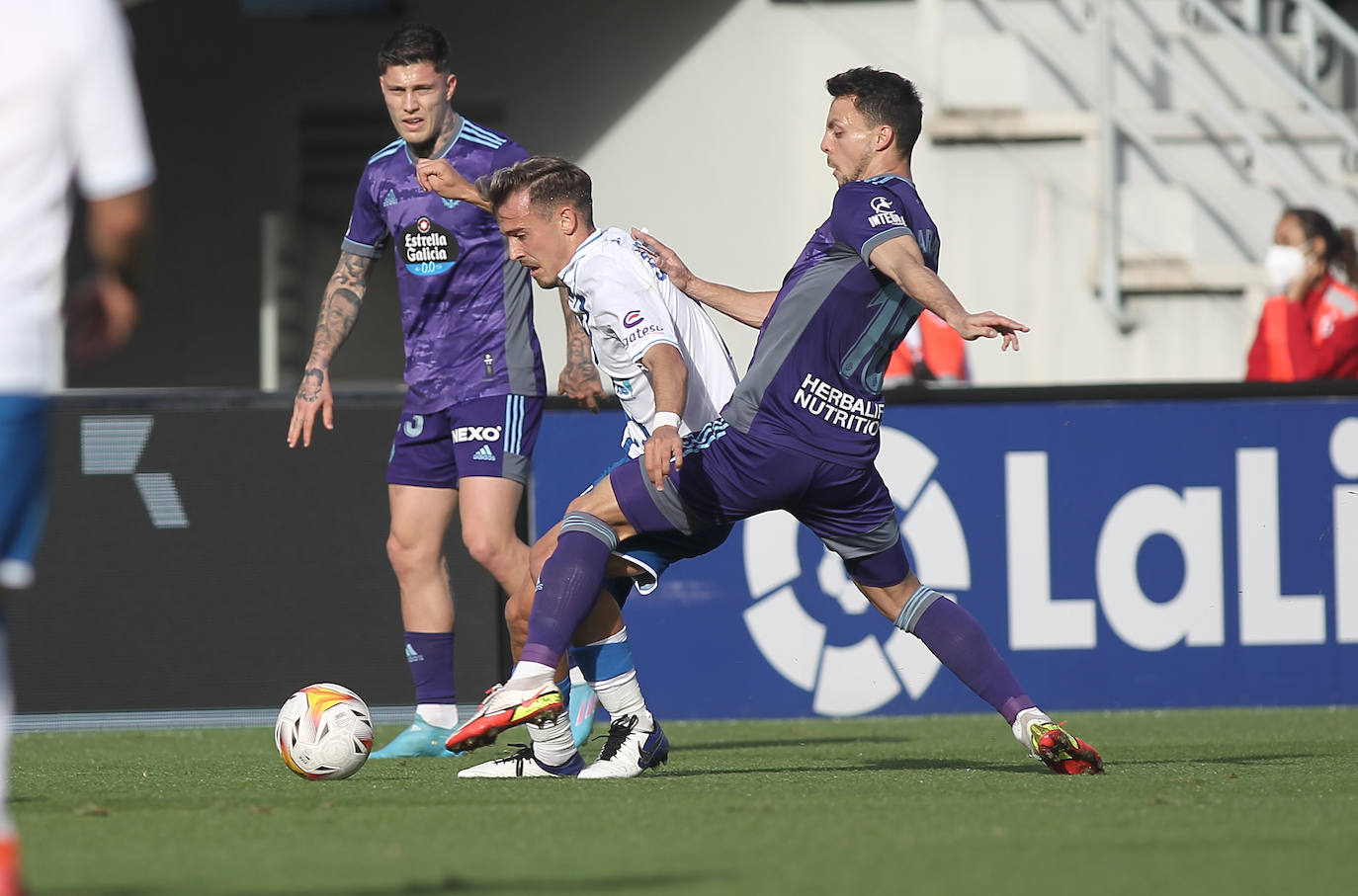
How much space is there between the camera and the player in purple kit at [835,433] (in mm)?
5512

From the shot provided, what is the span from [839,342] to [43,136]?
2.80 metres

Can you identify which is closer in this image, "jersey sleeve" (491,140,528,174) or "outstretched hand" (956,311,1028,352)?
"outstretched hand" (956,311,1028,352)

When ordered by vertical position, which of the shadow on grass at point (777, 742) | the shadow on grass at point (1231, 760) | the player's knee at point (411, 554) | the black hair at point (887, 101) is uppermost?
the black hair at point (887, 101)

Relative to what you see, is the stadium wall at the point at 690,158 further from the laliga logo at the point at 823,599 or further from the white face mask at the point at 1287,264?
the laliga logo at the point at 823,599

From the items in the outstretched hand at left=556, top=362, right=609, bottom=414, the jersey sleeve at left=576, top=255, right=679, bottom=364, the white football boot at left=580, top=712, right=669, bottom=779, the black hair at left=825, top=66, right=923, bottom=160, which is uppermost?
the black hair at left=825, top=66, right=923, bottom=160

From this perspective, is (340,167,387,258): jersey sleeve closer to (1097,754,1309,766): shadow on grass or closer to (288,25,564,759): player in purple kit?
(288,25,564,759): player in purple kit

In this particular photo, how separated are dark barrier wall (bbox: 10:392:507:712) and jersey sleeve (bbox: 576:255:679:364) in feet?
9.72

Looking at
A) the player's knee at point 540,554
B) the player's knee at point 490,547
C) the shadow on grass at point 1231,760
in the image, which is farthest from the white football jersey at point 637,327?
the shadow on grass at point 1231,760

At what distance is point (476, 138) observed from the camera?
7008 mm

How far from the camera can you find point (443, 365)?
22.8 feet

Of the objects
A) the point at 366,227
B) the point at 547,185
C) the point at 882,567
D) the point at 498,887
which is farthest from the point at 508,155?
the point at 498,887

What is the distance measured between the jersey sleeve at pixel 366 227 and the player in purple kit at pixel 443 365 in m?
0.02

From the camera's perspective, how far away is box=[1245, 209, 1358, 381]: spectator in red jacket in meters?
9.47

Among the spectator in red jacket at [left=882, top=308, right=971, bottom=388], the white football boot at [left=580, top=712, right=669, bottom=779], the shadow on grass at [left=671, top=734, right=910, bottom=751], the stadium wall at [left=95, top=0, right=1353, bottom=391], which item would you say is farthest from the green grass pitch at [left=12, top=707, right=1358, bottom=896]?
the stadium wall at [left=95, top=0, right=1353, bottom=391]
